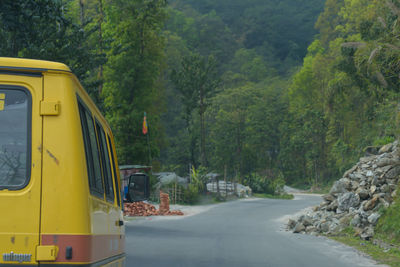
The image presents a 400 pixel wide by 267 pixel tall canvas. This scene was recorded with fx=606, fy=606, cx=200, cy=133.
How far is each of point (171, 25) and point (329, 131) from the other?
161 ft

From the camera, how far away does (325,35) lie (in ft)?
322

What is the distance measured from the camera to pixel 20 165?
11.5 ft

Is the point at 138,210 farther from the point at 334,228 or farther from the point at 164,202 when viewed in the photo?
the point at 334,228

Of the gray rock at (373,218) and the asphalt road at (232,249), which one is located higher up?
the gray rock at (373,218)

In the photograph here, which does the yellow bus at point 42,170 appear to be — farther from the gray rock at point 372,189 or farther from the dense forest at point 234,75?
the gray rock at point 372,189

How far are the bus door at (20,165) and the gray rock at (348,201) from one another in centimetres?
1912

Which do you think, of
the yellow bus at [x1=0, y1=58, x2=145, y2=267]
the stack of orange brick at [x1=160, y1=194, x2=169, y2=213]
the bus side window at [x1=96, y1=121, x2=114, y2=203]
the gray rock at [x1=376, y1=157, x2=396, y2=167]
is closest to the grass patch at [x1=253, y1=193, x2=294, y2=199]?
the stack of orange brick at [x1=160, y1=194, x2=169, y2=213]

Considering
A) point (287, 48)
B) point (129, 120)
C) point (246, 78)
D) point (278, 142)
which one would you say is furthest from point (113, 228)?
point (287, 48)

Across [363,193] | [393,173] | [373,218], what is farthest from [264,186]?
[373,218]

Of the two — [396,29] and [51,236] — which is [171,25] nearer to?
[396,29]

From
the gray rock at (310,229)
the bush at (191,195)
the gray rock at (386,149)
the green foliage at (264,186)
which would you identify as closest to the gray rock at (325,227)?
the gray rock at (310,229)

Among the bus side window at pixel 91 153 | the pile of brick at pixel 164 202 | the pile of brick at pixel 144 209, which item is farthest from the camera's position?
the pile of brick at pixel 164 202

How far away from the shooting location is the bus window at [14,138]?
11.5ft

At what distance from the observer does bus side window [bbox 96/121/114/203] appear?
5.12 metres
